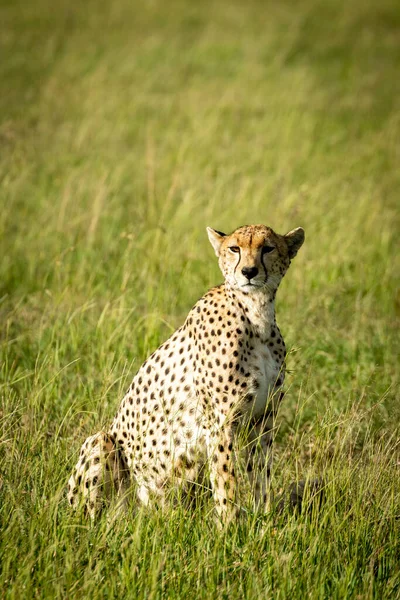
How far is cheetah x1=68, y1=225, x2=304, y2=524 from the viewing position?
9.43 feet

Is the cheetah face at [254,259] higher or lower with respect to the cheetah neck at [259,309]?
higher

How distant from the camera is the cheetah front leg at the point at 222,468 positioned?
2.83 metres

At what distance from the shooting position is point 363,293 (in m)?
5.22

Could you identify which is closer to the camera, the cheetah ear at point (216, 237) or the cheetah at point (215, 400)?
the cheetah at point (215, 400)

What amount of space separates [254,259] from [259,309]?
182mm

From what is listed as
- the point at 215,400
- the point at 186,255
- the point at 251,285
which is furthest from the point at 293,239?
the point at 186,255

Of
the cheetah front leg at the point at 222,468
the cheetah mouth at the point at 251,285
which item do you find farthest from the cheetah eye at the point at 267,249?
the cheetah front leg at the point at 222,468

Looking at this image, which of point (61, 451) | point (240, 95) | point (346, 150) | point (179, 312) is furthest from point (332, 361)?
point (240, 95)

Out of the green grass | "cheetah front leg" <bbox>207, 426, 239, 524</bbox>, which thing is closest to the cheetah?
"cheetah front leg" <bbox>207, 426, 239, 524</bbox>

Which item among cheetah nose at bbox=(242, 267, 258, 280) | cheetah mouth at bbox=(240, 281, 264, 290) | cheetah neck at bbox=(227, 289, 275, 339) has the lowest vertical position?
cheetah neck at bbox=(227, 289, 275, 339)

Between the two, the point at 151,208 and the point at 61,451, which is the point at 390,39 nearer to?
the point at 151,208

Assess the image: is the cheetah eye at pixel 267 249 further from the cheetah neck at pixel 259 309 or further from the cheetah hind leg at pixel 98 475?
the cheetah hind leg at pixel 98 475

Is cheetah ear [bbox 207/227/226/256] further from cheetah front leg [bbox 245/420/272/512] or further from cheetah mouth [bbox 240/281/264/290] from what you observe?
cheetah front leg [bbox 245/420/272/512]

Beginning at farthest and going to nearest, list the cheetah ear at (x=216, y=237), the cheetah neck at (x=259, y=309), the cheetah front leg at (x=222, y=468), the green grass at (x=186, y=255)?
the cheetah ear at (x=216, y=237) < the cheetah neck at (x=259, y=309) < the cheetah front leg at (x=222, y=468) < the green grass at (x=186, y=255)
